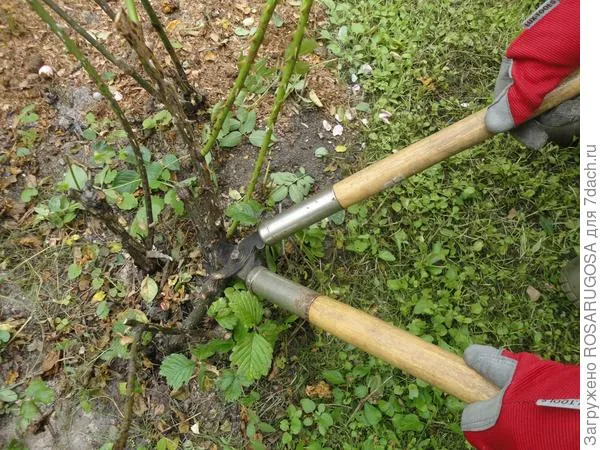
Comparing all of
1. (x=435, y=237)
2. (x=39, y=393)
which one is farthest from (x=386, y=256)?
(x=39, y=393)

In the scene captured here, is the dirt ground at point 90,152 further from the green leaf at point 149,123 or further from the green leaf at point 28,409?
the green leaf at point 28,409

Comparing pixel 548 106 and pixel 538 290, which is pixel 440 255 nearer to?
pixel 538 290

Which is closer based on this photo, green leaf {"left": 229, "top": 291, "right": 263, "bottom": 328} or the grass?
green leaf {"left": 229, "top": 291, "right": 263, "bottom": 328}

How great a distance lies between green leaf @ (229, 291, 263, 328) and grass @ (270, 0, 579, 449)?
0.38 meters

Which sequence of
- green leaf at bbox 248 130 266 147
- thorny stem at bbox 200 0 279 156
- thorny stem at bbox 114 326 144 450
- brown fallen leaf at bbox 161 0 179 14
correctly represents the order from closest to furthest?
thorny stem at bbox 200 0 279 156, thorny stem at bbox 114 326 144 450, green leaf at bbox 248 130 266 147, brown fallen leaf at bbox 161 0 179 14

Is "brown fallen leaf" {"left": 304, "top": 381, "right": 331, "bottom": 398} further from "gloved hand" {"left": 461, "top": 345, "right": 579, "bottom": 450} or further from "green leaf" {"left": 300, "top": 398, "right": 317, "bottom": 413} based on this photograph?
"gloved hand" {"left": 461, "top": 345, "right": 579, "bottom": 450}

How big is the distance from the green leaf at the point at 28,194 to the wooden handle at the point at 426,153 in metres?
1.42

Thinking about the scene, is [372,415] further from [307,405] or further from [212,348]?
[212,348]

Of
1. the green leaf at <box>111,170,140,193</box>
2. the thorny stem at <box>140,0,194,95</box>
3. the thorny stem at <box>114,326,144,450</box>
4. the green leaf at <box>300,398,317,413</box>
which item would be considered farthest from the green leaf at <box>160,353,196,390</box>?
the thorny stem at <box>140,0,194,95</box>

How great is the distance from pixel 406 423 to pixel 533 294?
85 centimetres

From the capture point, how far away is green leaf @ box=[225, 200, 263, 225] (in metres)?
1.93

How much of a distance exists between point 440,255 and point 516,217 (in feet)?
1.52

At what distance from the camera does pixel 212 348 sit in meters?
1.90
